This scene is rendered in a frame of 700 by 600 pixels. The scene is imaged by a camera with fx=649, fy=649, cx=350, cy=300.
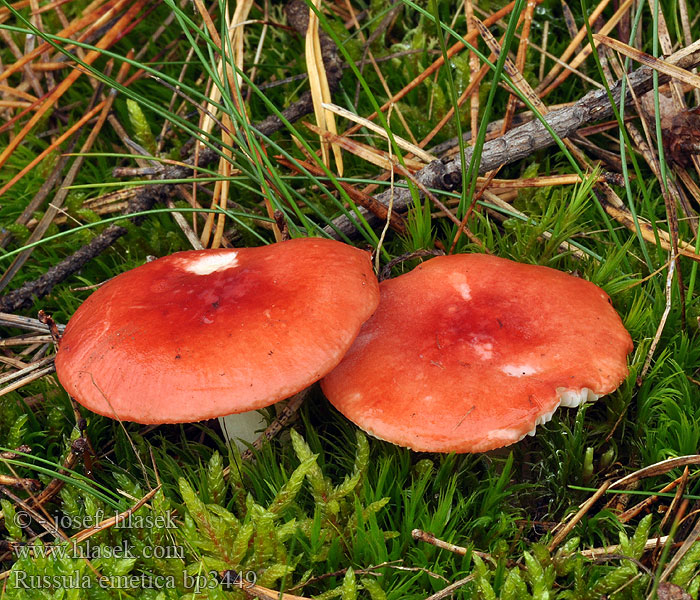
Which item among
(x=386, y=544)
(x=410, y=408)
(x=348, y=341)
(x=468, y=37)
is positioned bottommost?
→ (x=386, y=544)

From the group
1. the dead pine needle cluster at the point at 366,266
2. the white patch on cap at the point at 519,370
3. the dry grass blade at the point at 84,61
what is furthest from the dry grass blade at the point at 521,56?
the dry grass blade at the point at 84,61

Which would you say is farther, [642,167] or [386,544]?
[642,167]

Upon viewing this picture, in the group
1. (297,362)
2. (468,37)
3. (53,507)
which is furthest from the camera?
(468,37)

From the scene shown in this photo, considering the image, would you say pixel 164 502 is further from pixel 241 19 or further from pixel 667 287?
pixel 241 19

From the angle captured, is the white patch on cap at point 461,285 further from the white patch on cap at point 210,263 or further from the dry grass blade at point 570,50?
the dry grass blade at point 570,50

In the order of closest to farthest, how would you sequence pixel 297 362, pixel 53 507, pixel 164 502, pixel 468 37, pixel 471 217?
pixel 297 362, pixel 164 502, pixel 53 507, pixel 471 217, pixel 468 37

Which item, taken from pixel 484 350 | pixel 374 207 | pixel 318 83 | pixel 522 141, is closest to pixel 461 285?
pixel 484 350

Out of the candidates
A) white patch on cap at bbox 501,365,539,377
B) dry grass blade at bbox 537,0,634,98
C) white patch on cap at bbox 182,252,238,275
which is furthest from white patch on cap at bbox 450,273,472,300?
dry grass blade at bbox 537,0,634,98

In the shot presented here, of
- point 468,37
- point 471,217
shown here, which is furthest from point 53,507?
point 468,37
